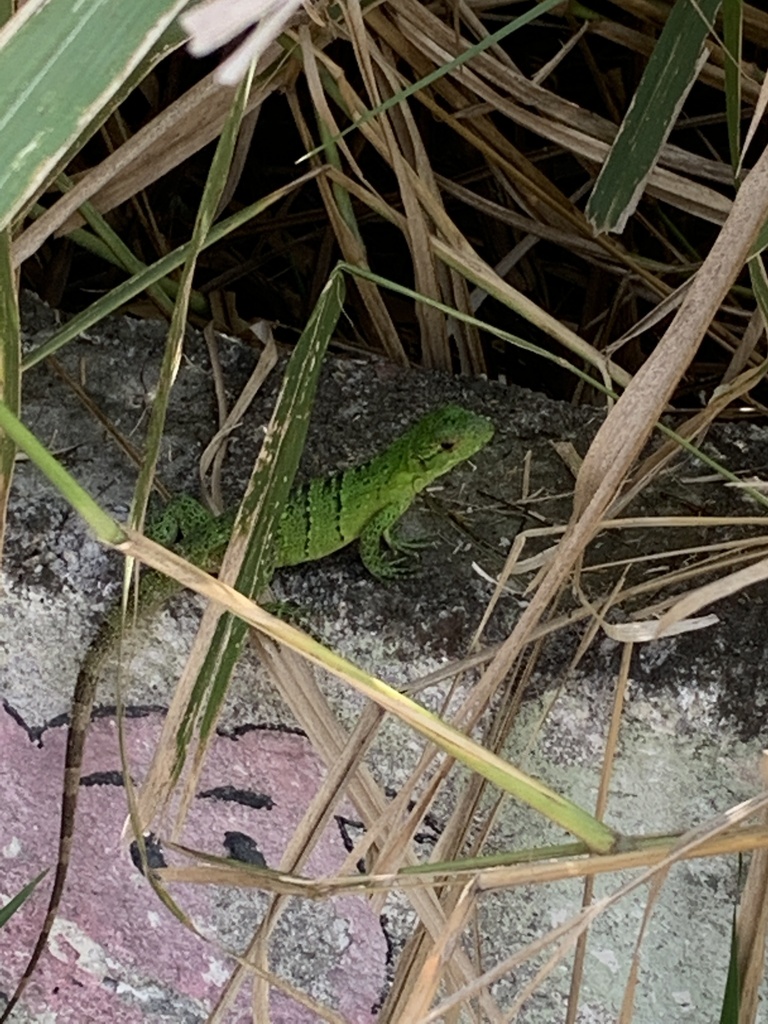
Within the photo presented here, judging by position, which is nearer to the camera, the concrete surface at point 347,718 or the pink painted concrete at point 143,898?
the concrete surface at point 347,718

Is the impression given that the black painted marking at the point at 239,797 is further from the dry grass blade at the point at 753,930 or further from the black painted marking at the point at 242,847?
the dry grass blade at the point at 753,930

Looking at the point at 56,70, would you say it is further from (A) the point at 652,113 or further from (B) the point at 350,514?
(B) the point at 350,514

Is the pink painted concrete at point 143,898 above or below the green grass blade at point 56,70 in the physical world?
below

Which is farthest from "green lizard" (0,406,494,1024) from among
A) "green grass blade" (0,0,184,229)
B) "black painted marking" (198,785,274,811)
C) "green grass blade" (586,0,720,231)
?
"green grass blade" (0,0,184,229)

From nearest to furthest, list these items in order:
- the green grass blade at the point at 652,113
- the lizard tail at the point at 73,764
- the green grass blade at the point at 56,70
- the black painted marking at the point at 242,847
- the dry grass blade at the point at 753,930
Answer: the green grass blade at the point at 56,70, the dry grass blade at the point at 753,930, the green grass blade at the point at 652,113, the lizard tail at the point at 73,764, the black painted marking at the point at 242,847

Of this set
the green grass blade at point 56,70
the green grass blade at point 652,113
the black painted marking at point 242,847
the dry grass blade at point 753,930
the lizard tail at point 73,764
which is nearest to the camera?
the green grass blade at point 56,70

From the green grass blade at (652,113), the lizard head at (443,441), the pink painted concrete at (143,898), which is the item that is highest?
the green grass blade at (652,113)

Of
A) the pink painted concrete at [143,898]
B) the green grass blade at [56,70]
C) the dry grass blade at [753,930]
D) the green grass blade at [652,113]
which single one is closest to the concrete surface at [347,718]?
the pink painted concrete at [143,898]

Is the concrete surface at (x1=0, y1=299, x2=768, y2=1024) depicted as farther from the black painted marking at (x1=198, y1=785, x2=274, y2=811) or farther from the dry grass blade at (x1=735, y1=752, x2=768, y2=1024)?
the dry grass blade at (x1=735, y1=752, x2=768, y2=1024)

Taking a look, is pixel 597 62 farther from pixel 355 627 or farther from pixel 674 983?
pixel 674 983
